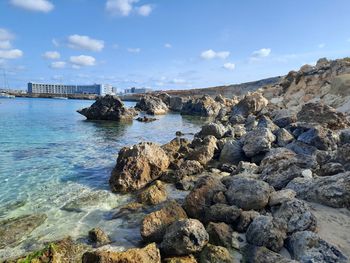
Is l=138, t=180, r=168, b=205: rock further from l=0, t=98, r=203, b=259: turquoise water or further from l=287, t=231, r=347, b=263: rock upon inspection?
l=287, t=231, r=347, b=263: rock

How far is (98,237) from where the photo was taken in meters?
8.82

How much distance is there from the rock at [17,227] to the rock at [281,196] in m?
6.75

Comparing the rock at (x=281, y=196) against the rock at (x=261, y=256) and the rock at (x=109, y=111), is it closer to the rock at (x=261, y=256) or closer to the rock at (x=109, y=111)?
the rock at (x=261, y=256)

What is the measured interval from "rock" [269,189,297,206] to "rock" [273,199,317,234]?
603 mm

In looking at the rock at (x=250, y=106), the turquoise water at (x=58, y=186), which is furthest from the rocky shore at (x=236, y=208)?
the rock at (x=250, y=106)

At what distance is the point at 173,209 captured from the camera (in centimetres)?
925

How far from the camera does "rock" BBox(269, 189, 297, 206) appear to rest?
9.27m

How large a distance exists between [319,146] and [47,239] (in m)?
12.0

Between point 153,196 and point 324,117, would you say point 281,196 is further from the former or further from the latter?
point 324,117

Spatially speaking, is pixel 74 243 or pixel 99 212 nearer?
pixel 74 243

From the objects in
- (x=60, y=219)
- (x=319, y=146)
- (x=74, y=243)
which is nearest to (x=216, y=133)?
(x=319, y=146)

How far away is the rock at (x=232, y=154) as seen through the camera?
17.2m

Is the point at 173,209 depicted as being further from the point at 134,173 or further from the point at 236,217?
the point at 134,173

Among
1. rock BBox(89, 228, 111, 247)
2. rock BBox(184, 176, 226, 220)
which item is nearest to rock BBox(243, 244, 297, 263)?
rock BBox(184, 176, 226, 220)
